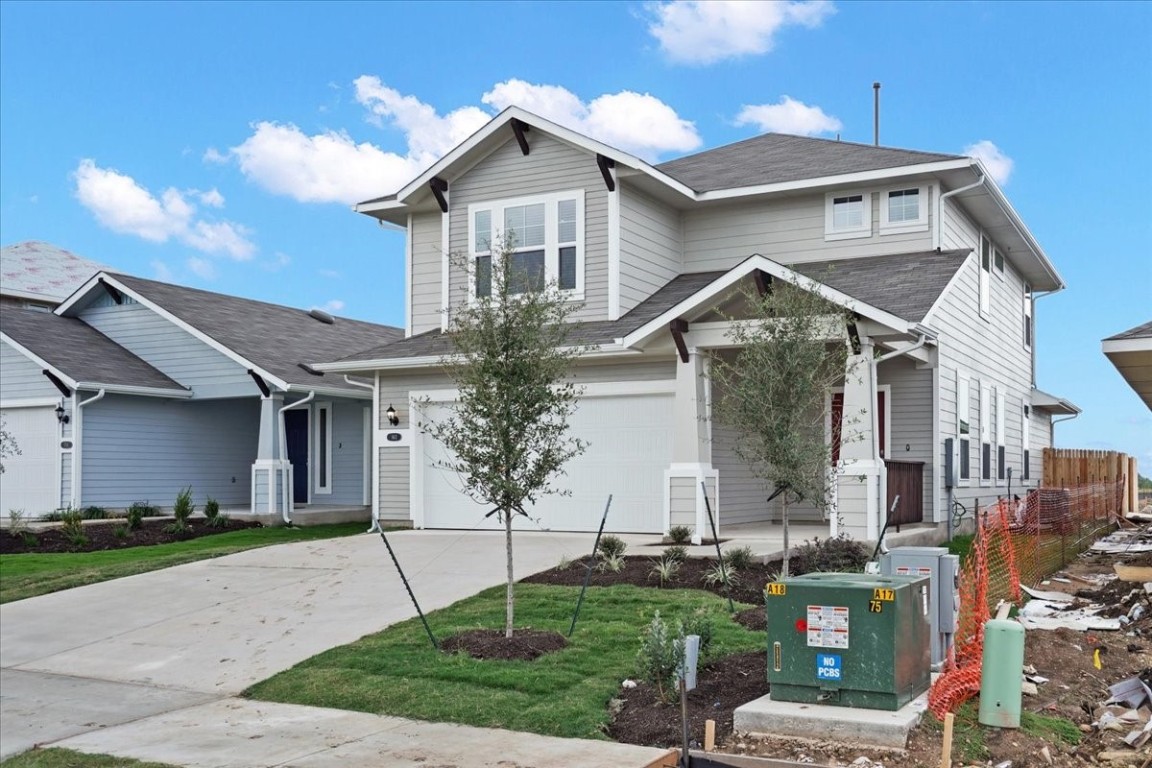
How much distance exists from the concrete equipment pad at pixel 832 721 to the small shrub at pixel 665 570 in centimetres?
516

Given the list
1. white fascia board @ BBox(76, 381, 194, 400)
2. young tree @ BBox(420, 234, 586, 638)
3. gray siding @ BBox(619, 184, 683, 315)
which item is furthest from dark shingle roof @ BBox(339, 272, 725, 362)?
young tree @ BBox(420, 234, 586, 638)

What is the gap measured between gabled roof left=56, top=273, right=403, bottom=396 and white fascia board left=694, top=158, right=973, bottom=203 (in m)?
9.51

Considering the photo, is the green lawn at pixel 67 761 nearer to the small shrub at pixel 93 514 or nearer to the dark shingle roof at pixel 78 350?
the small shrub at pixel 93 514

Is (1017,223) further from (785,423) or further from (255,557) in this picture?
(255,557)

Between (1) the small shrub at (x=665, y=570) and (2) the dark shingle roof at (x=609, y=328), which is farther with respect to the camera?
(2) the dark shingle roof at (x=609, y=328)

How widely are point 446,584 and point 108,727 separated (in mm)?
5164

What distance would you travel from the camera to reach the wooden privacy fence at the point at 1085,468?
2538 centimetres

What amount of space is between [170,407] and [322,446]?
3443 mm

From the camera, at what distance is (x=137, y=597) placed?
Answer: 14086 mm

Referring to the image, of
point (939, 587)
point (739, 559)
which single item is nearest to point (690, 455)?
point (739, 559)

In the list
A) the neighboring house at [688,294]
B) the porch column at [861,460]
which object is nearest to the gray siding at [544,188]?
the neighboring house at [688,294]

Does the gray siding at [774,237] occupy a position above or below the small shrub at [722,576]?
above

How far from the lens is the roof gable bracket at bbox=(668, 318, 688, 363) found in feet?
53.9

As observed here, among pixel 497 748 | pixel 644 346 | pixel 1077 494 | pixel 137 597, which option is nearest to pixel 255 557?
pixel 137 597
